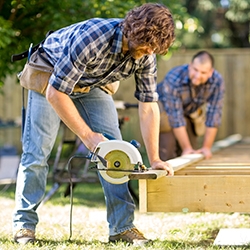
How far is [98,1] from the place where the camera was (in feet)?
19.0

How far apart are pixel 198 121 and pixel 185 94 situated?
1.96 feet

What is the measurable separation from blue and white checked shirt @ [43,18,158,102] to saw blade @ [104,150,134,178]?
405mm

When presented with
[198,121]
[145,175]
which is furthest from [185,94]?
[145,175]

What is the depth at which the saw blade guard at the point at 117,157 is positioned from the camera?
11.2 feet

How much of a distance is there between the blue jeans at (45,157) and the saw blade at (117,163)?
48 cm

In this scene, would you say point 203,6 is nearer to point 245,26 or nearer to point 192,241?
point 245,26

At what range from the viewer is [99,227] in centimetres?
468

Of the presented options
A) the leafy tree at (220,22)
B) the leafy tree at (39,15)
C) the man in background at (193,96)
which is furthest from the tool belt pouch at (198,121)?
the leafy tree at (220,22)

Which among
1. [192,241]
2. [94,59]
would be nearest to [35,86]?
[94,59]

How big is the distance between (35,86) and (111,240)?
1.05 metres

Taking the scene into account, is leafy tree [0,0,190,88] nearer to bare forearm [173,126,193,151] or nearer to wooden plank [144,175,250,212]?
bare forearm [173,126,193,151]

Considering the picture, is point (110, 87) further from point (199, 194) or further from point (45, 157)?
point (199, 194)

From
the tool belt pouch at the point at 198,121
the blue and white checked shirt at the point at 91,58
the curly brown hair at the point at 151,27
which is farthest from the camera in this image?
the tool belt pouch at the point at 198,121

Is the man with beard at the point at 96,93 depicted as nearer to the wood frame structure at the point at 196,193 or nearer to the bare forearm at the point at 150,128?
the bare forearm at the point at 150,128
